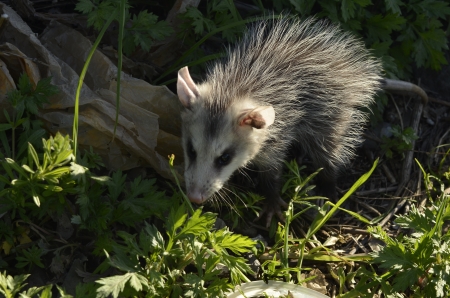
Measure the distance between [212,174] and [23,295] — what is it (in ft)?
2.80

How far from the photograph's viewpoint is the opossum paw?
8.61 feet

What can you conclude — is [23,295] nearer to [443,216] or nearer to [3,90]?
[3,90]

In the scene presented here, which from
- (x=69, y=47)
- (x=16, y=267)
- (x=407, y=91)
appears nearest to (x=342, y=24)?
(x=407, y=91)

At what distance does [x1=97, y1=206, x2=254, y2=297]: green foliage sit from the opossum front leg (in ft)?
1.84

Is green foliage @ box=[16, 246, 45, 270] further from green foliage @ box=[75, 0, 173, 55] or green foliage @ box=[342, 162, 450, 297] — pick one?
green foliage @ box=[342, 162, 450, 297]

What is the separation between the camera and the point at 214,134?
7.85 feet

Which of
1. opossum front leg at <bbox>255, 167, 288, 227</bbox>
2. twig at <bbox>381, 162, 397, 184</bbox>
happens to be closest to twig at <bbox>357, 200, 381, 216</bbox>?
twig at <bbox>381, 162, 397, 184</bbox>

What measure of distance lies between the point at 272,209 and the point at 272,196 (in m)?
0.06

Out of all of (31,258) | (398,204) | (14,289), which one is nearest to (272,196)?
(398,204)

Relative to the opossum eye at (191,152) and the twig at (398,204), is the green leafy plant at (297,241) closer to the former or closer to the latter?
the twig at (398,204)

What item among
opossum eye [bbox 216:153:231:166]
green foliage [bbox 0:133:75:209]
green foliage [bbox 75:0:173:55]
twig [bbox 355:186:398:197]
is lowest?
twig [bbox 355:186:398:197]

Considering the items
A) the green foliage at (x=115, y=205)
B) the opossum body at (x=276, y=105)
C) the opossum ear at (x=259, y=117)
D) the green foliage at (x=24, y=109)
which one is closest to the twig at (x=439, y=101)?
the opossum body at (x=276, y=105)

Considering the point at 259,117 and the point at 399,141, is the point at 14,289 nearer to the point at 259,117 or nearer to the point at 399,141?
the point at 259,117

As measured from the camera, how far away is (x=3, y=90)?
234 centimetres
